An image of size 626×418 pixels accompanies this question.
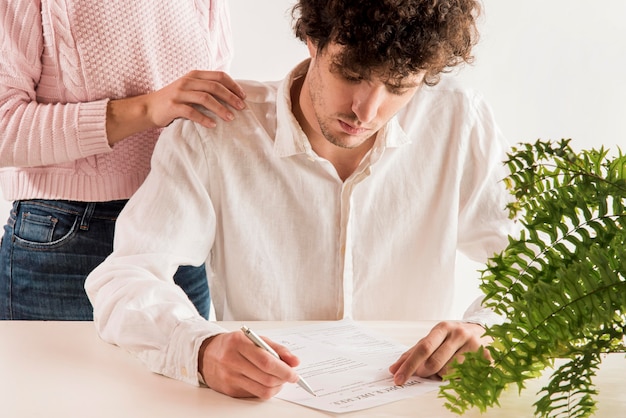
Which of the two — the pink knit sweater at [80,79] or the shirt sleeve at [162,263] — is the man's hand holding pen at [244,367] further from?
the pink knit sweater at [80,79]

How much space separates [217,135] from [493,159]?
629mm

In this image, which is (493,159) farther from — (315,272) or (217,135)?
(217,135)

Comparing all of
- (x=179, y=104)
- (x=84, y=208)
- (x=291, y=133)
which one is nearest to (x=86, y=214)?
(x=84, y=208)

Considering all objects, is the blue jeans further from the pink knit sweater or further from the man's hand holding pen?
the man's hand holding pen

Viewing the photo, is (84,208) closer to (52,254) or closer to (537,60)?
(52,254)

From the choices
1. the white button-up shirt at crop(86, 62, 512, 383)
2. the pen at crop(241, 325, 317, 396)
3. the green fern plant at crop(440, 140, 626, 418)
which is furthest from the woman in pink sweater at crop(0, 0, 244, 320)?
the green fern plant at crop(440, 140, 626, 418)

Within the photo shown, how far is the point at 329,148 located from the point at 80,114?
0.54 meters

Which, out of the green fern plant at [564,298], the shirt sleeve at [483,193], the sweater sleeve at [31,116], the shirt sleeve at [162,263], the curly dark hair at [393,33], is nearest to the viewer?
the green fern plant at [564,298]

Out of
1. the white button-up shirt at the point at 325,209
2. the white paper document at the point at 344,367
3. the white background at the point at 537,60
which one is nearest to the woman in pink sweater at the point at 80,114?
the white button-up shirt at the point at 325,209

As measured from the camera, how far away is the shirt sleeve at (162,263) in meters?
1.27

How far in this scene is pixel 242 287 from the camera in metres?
1.75

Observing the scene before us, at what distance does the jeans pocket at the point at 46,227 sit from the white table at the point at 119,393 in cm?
38

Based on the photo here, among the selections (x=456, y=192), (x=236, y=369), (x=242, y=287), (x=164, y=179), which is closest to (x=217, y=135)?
(x=164, y=179)

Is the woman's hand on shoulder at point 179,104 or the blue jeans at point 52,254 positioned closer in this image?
the woman's hand on shoulder at point 179,104
